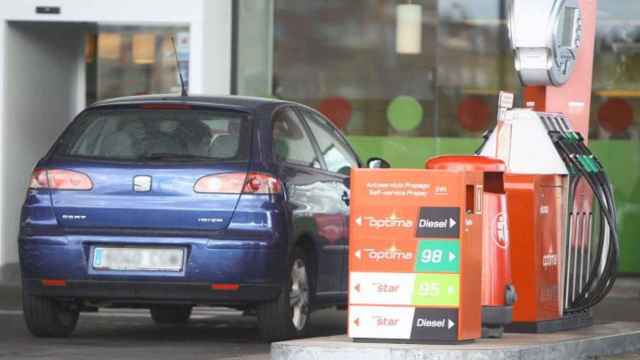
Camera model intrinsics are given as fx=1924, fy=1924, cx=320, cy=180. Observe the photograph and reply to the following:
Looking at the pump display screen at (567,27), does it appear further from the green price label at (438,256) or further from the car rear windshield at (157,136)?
the green price label at (438,256)

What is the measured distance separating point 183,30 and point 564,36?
8001mm

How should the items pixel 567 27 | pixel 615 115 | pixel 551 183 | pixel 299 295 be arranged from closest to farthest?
pixel 551 183, pixel 567 27, pixel 299 295, pixel 615 115

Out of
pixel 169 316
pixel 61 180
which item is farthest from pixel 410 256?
pixel 169 316

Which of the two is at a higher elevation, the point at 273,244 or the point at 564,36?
A: the point at 564,36

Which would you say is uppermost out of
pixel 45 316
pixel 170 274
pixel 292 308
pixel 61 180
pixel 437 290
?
pixel 61 180

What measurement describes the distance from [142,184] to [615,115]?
24.3 feet

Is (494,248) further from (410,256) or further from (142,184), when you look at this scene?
(142,184)

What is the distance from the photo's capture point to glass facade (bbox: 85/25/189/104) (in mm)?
19719

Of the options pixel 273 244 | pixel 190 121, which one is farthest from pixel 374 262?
pixel 190 121

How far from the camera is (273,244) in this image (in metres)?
11.2

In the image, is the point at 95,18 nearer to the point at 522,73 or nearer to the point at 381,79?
the point at 381,79

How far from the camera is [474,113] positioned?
18062 mm

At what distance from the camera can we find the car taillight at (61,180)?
11469 mm

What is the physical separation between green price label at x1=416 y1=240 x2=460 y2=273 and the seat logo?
7.82 ft
